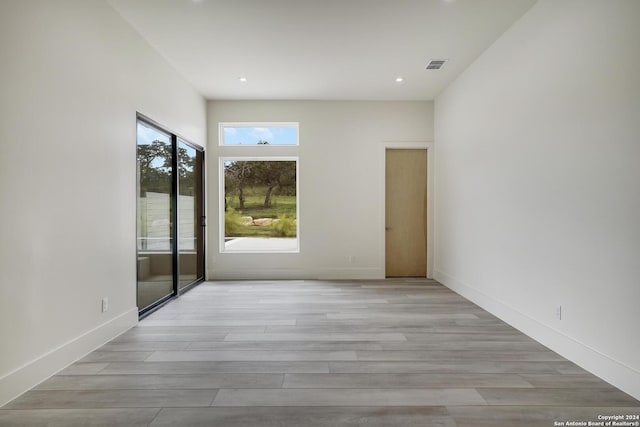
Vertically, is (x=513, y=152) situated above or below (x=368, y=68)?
below

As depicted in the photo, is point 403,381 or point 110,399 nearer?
point 110,399

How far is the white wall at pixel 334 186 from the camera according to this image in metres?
5.90

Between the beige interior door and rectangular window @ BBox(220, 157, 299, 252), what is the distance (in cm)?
169

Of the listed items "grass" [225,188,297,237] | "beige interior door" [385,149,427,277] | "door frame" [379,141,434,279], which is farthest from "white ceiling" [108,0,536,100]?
"grass" [225,188,297,237]

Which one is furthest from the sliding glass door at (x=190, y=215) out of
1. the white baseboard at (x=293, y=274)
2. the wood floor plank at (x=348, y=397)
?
the wood floor plank at (x=348, y=397)

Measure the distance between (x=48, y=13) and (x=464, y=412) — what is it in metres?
3.85

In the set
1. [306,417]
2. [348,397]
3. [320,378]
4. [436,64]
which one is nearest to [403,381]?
[348,397]

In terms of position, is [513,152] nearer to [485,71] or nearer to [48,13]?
[485,71]

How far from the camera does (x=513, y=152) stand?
3.52 meters

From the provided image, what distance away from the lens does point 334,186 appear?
19.4 ft

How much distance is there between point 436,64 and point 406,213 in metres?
2.52

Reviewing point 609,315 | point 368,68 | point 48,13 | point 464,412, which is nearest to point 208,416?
point 464,412

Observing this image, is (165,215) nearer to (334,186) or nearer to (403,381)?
(334,186)

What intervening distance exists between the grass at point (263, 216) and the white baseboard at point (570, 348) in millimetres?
3206
